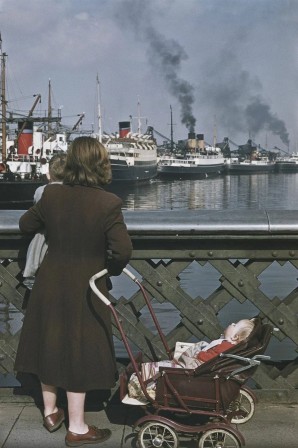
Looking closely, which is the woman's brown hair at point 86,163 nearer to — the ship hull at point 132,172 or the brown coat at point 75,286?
the brown coat at point 75,286

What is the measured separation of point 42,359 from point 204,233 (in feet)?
4.18

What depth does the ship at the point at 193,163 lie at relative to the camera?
13238 centimetres

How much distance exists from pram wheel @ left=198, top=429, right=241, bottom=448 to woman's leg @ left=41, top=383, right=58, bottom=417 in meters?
0.97

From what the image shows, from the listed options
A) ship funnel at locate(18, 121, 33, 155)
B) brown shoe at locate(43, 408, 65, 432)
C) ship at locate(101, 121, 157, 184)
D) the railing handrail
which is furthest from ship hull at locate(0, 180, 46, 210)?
brown shoe at locate(43, 408, 65, 432)

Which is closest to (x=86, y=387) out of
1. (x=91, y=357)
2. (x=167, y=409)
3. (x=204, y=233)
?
(x=91, y=357)

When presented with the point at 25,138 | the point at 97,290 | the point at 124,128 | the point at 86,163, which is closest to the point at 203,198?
the point at 25,138

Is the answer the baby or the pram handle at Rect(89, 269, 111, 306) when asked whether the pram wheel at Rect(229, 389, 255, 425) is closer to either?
the baby

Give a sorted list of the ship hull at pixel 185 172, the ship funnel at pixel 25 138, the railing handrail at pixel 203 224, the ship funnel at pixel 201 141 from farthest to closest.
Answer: the ship funnel at pixel 201 141 < the ship hull at pixel 185 172 < the ship funnel at pixel 25 138 < the railing handrail at pixel 203 224

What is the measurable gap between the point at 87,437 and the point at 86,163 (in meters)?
1.59

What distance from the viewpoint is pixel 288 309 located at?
190 inches

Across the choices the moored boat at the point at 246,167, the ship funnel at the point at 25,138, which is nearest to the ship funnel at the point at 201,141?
the moored boat at the point at 246,167

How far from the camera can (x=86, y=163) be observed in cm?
418

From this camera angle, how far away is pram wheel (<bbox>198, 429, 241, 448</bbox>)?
159 inches

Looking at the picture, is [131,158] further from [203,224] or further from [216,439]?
[216,439]
